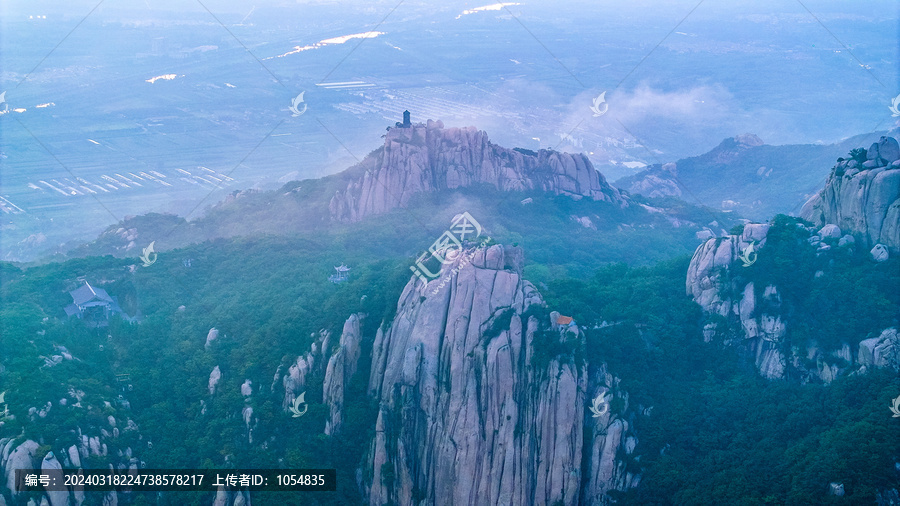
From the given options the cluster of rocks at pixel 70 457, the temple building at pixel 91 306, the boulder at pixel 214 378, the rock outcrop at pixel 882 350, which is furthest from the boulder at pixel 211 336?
the rock outcrop at pixel 882 350

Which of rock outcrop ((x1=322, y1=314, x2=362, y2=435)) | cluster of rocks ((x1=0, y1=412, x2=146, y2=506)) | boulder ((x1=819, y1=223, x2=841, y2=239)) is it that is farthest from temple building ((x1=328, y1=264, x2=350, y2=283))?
boulder ((x1=819, y1=223, x2=841, y2=239))

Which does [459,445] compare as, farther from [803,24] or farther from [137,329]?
[803,24]

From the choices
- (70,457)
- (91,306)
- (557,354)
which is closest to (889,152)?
(557,354)

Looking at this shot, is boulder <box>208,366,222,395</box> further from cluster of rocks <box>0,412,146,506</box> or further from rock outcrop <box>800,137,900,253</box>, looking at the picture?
rock outcrop <box>800,137,900,253</box>

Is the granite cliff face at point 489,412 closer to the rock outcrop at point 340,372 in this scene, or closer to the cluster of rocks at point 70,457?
the rock outcrop at point 340,372

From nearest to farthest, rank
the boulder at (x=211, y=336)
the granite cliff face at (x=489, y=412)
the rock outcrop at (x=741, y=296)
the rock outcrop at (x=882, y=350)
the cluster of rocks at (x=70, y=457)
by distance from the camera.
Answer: the cluster of rocks at (x=70, y=457)
the granite cliff face at (x=489, y=412)
the rock outcrop at (x=882, y=350)
the rock outcrop at (x=741, y=296)
the boulder at (x=211, y=336)

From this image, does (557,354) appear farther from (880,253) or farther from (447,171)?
(447,171)
